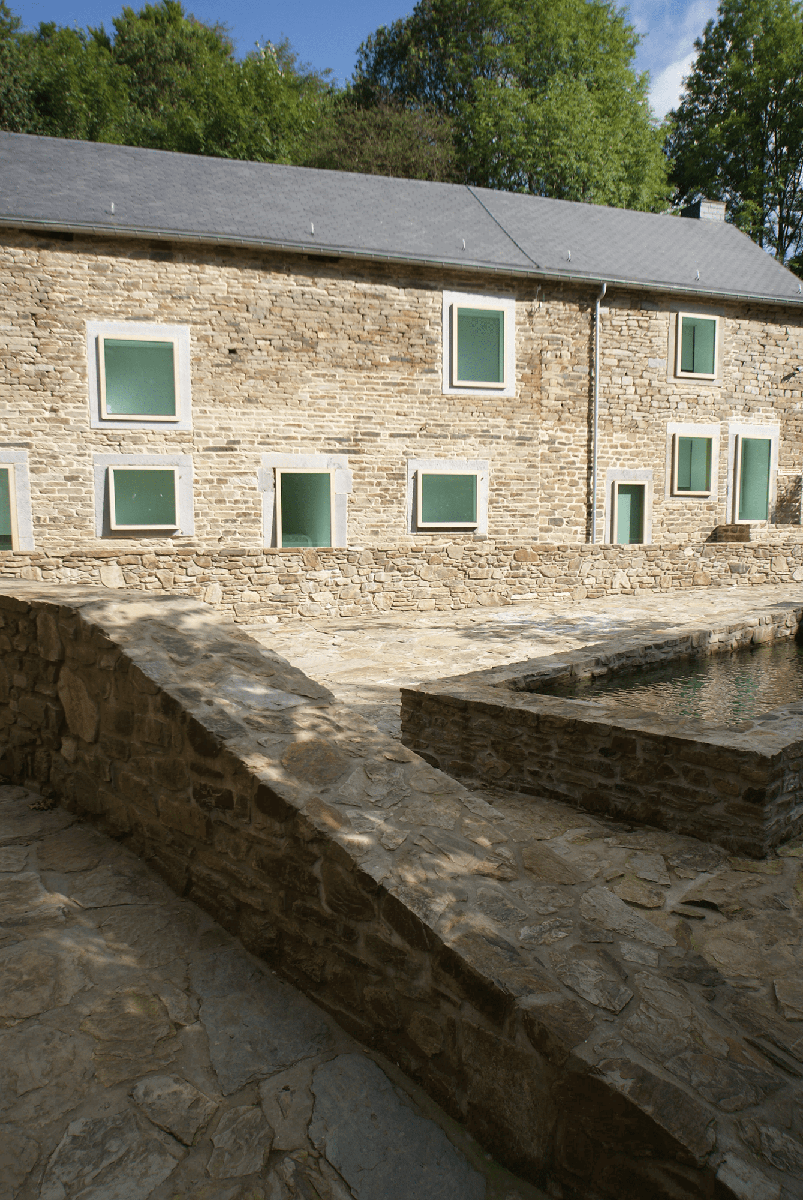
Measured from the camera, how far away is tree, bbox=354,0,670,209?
82.2 ft

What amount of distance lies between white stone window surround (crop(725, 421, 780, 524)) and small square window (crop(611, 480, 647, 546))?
7.80 feet

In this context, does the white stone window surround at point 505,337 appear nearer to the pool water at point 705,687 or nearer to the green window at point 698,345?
the green window at point 698,345

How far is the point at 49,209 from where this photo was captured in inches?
508

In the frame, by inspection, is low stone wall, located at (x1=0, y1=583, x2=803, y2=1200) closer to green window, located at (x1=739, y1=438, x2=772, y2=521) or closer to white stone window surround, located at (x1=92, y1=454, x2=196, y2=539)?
white stone window surround, located at (x1=92, y1=454, x2=196, y2=539)

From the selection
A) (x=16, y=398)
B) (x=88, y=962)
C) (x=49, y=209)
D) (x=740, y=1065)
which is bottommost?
(x=88, y=962)

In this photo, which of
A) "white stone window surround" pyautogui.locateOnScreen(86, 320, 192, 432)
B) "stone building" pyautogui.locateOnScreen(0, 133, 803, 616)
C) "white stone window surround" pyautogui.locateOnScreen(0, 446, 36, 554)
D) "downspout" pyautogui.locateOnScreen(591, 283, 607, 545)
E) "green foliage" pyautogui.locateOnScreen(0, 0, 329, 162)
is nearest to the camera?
"stone building" pyautogui.locateOnScreen(0, 133, 803, 616)

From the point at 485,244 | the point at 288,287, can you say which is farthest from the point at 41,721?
the point at 485,244

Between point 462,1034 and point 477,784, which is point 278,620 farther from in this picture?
point 462,1034

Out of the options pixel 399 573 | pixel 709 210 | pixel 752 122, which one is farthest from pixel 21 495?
pixel 752 122

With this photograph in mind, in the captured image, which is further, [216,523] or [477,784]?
[216,523]

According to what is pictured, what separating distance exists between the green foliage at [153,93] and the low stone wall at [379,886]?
25561 mm

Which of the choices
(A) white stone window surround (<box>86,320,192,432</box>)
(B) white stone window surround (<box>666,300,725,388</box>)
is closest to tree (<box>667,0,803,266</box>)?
(B) white stone window surround (<box>666,300,725,388</box>)

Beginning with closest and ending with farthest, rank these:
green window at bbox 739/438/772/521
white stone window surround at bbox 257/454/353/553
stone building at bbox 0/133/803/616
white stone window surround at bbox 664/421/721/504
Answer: stone building at bbox 0/133/803/616
white stone window surround at bbox 257/454/353/553
white stone window surround at bbox 664/421/721/504
green window at bbox 739/438/772/521

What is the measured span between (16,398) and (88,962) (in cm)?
1279
